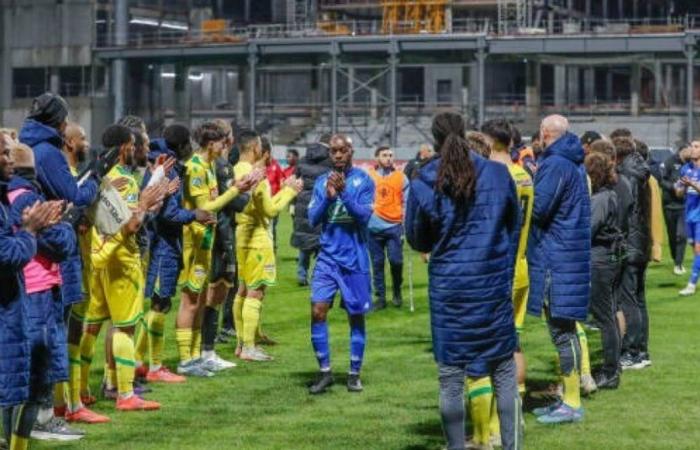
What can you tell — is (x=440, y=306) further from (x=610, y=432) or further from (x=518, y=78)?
(x=518, y=78)

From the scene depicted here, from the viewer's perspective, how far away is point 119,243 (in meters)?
9.89

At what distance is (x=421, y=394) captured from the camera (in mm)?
11203

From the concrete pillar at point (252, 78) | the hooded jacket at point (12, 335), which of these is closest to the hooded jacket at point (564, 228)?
the hooded jacket at point (12, 335)

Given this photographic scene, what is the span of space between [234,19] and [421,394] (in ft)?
226

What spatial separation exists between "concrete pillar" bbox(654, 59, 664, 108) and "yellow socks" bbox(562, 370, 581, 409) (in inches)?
2263

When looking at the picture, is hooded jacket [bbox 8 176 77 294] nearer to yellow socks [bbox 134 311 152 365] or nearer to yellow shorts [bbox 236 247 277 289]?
yellow socks [bbox 134 311 152 365]

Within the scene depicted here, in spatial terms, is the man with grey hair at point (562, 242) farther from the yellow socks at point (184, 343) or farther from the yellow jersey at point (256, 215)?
the yellow socks at point (184, 343)

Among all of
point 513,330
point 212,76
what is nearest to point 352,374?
point 513,330

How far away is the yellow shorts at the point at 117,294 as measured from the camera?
9953mm

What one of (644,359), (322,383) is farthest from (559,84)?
(322,383)

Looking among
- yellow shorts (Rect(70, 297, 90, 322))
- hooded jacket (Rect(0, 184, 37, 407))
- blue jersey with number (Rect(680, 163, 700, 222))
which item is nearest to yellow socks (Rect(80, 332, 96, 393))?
yellow shorts (Rect(70, 297, 90, 322))

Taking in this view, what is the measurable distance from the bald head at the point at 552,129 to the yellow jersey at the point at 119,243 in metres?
2.99

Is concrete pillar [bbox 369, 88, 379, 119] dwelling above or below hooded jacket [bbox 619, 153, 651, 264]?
above

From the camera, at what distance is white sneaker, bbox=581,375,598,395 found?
10.9 meters
